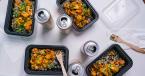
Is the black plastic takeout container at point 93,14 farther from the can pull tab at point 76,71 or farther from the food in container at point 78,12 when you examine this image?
the can pull tab at point 76,71

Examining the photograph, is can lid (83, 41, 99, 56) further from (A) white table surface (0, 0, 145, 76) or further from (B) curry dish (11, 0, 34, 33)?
(B) curry dish (11, 0, 34, 33)

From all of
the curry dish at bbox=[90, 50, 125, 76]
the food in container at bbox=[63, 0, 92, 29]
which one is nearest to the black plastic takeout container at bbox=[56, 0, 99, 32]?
the food in container at bbox=[63, 0, 92, 29]

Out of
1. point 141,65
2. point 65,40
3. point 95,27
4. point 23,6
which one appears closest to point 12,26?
point 23,6

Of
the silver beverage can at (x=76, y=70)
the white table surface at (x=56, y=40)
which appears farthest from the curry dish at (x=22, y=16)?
the silver beverage can at (x=76, y=70)

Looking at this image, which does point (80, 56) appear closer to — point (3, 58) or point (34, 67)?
point (34, 67)

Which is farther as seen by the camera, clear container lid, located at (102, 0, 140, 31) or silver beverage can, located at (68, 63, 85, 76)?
clear container lid, located at (102, 0, 140, 31)

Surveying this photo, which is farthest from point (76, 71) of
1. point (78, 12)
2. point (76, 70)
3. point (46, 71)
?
point (78, 12)

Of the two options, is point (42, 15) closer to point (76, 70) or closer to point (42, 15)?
point (42, 15)
